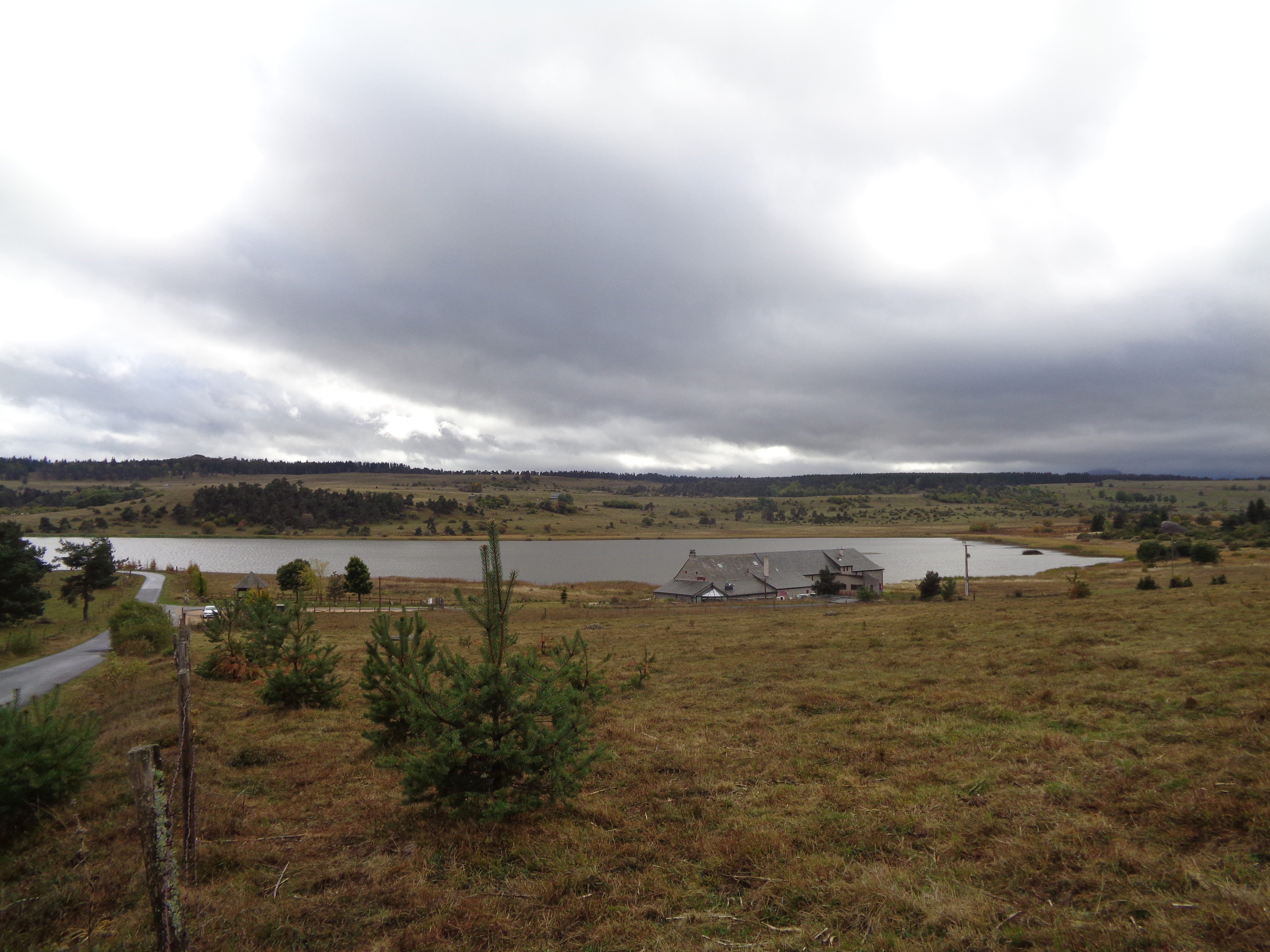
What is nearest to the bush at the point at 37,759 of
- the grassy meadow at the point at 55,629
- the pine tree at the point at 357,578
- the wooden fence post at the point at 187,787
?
the wooden fence post at the point at 187,787

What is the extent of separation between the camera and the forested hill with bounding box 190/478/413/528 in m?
168

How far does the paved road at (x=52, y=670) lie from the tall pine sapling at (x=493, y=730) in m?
13.9

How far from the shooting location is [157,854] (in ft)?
14.3

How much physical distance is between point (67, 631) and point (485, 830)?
127 ft

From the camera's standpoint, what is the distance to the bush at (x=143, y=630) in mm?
25516

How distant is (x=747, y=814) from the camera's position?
8.41 m

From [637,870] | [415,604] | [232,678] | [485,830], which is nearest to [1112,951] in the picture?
[637,870]

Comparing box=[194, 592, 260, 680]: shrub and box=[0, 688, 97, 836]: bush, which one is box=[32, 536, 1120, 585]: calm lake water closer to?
box=[194, 592, 260, 680]: shrub

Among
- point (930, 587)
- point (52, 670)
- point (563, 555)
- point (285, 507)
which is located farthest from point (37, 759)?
point (285, 507)

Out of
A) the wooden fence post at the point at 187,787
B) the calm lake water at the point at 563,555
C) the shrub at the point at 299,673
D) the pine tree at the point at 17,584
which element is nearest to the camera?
the wooden fence post at the point at 187,787

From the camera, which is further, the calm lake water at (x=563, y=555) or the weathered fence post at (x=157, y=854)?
Answer: the calm lake water at (x=563, y=555)

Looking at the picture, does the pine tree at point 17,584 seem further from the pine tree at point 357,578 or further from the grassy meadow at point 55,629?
the pine tree at point 357,578

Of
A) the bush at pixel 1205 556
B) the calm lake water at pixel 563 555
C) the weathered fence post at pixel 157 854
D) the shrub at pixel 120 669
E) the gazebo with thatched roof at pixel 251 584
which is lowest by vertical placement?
the calm lake water at pixel 563 555

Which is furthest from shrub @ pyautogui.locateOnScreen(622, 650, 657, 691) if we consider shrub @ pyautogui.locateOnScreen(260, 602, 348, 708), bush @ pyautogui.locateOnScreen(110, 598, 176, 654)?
bush @ pyautogui.locateOnScreen(110, 598, 176, 654)
